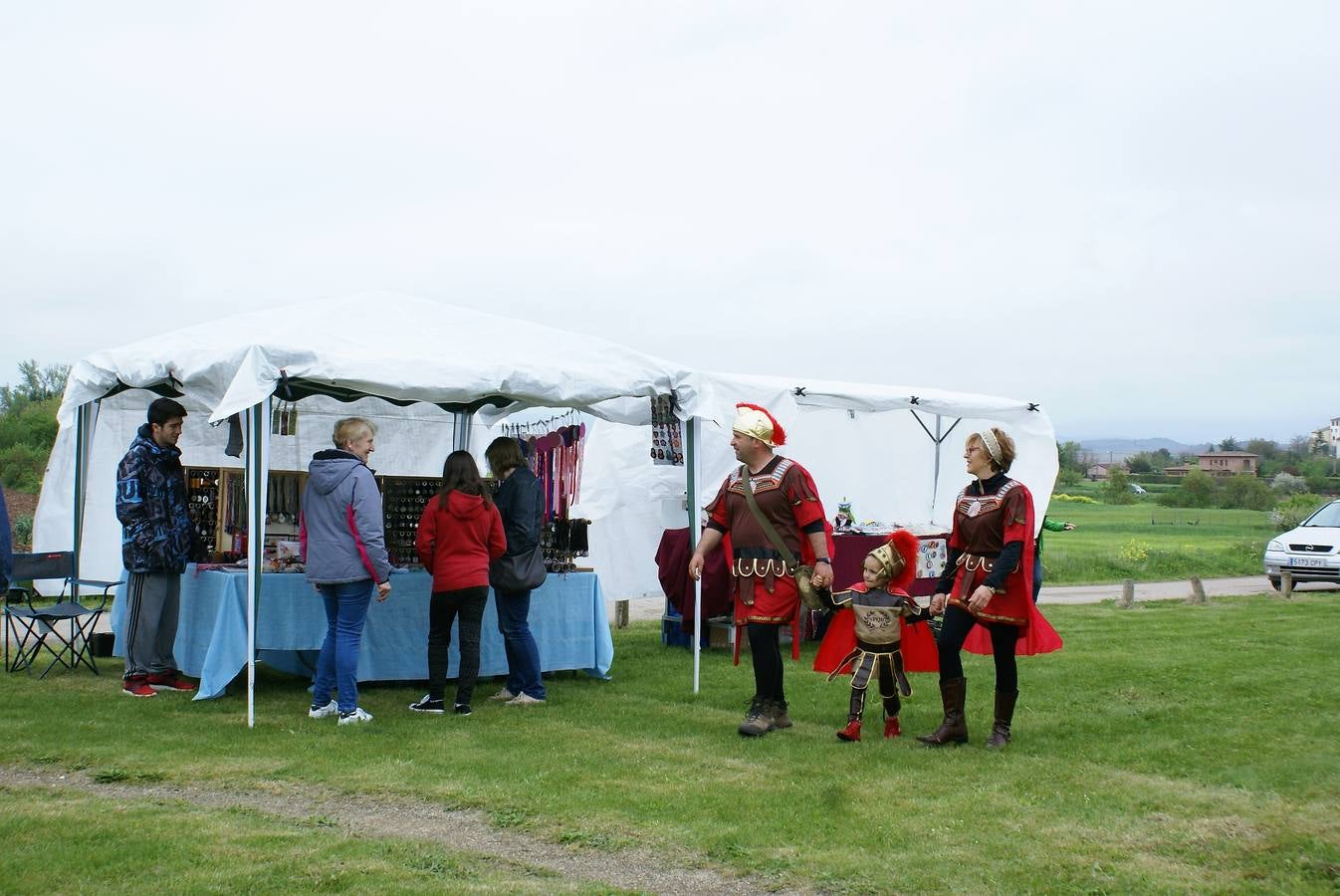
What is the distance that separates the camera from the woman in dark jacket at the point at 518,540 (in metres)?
6.87

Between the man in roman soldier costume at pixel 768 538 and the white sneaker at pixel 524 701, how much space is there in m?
1.45

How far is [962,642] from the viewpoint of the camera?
5781 millimetres

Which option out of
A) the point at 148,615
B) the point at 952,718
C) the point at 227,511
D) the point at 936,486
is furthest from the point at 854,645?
the point at 936,486

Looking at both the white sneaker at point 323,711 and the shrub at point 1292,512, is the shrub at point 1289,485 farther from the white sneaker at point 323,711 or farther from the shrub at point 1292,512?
the white sneaker at point 323,711

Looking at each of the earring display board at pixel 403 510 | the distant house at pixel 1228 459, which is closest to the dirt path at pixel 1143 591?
the earring display board at pixel 403 510

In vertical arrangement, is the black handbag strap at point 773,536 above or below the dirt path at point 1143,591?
above

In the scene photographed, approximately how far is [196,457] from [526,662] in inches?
148

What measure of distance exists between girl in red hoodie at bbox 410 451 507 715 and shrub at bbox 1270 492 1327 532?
19.1 meters

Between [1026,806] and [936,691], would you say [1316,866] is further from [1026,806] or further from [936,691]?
[936,691]

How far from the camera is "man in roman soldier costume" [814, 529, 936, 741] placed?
598 cm

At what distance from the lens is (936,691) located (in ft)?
24.3

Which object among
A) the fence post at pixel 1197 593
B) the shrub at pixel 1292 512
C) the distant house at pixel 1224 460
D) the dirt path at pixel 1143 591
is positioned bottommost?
the dirt path at pixel 1143 591

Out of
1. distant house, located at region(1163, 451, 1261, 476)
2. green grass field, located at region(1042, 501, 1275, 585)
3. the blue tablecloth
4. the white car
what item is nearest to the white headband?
the blue tablecloth

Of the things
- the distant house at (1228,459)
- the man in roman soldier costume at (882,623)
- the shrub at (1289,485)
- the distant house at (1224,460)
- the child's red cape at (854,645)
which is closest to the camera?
the man in roman soldier costume at (882,623)
